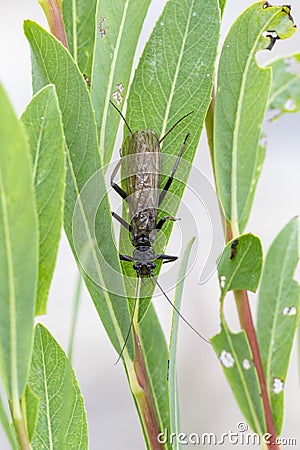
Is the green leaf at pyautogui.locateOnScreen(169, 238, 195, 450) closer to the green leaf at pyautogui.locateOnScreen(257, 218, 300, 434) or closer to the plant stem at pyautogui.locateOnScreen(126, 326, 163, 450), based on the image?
the plant stem at pyautogui.locateOnScreen(126, 326, 163, 450)

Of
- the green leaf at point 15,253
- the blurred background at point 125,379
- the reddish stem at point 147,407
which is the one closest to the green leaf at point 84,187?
the reddish stem at point 147,407

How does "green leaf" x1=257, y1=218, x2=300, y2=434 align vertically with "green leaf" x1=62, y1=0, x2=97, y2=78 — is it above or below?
below

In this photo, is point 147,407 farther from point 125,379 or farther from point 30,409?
point 125,379

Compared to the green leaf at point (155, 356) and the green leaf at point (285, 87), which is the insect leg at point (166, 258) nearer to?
the green leaf at point (155, 356)

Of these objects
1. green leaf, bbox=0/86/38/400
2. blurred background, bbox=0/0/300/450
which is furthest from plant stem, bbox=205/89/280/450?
blurred background, bbox=0/0/300/450

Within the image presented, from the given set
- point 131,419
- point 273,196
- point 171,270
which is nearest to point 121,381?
point 131,419

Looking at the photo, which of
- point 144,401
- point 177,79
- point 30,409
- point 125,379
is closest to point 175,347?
point 144,401

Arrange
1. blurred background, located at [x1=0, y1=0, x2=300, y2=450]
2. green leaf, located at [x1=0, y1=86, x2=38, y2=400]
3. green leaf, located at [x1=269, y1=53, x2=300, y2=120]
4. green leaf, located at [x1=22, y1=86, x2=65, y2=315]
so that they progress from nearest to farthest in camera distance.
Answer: green leaf, located at [x1=0, y1=86, x2=38, y2=400] < green leaf, located at [x1=22, y1=86, x2=65, y2=315] < green leaf, located at [x1=269, y1=53, x2=300, y2=120] < blurred background, located at [x1=0, y1=0, x2=300, y2=450]
